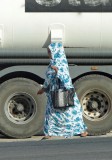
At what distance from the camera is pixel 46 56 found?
11320 millimetres

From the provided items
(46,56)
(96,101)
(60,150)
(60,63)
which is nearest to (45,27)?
(46,56)

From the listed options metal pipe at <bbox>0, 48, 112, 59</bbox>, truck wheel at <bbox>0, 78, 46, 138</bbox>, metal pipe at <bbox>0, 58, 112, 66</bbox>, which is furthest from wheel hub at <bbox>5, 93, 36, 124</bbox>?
metal pipe at <bbox>0, 48, 112, 59</bbox>

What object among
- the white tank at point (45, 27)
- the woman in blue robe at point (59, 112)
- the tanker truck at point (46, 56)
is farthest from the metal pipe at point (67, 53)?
the woman in blue robe at point (59, 112)

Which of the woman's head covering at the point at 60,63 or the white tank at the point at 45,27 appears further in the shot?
the white tank at the point at 45,27

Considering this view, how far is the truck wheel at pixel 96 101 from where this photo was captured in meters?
11.4

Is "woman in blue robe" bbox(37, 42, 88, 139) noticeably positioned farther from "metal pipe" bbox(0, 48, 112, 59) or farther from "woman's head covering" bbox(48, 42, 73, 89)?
"metal pipe" bbox(0, 48, 112, 59)

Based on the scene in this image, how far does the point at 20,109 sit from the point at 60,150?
3.02 m

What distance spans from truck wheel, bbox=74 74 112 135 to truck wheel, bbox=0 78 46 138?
702mm

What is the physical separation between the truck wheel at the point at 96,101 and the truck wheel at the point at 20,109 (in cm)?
70

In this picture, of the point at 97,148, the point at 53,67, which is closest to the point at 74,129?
the point at 53,67

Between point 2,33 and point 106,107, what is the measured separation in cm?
218

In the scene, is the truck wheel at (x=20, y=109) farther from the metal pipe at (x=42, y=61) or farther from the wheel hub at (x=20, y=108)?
the metal pipe at (x=42, y=61)

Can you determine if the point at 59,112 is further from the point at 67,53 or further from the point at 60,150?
the point at 60,150

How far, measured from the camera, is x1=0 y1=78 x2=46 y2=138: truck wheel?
37.2ft
